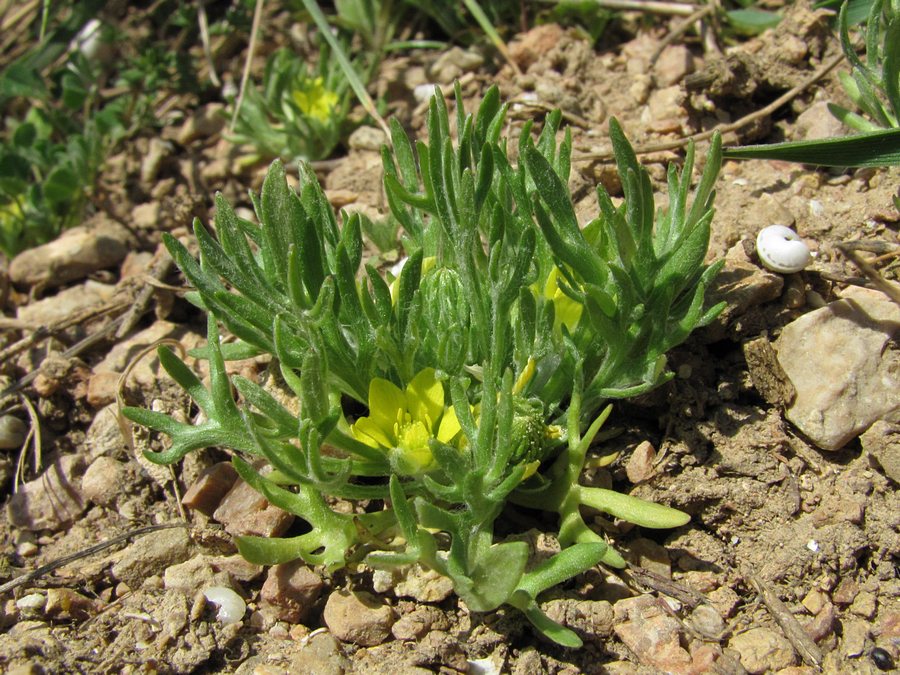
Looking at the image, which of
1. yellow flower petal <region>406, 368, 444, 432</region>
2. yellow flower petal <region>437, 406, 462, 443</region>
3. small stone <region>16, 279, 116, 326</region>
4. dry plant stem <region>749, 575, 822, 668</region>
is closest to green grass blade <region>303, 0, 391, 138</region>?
small stone <region>16, 279, 116, 326</region>

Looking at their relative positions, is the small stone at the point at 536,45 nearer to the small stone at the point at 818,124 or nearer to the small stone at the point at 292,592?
the small stone at the point at 818,124

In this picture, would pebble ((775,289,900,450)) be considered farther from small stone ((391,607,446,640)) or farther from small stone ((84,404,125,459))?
small stone ((84,404,125,459))

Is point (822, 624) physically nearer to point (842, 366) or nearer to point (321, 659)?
point (842, 366)

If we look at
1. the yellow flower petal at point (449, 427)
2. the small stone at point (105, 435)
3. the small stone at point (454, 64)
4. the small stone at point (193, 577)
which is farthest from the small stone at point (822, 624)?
the small stone at point (454, 64)

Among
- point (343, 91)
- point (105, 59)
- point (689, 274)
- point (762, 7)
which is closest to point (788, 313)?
point (689, 274)

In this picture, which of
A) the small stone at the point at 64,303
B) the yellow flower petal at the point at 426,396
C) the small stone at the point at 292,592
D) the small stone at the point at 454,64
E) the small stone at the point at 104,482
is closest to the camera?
the small stone at the point at 292,592

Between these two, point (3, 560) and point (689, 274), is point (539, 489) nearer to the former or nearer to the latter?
point (689, 274)
